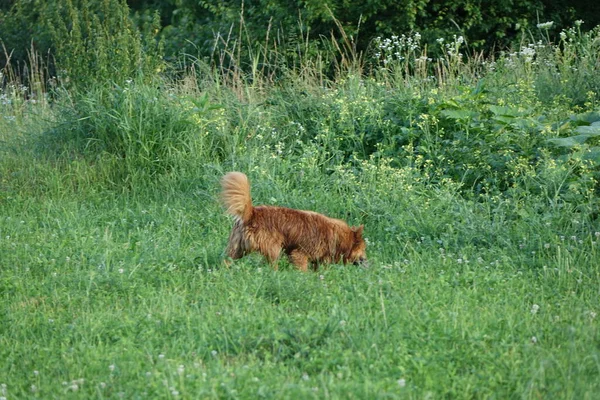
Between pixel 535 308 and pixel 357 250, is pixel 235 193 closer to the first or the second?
pixel 357 250

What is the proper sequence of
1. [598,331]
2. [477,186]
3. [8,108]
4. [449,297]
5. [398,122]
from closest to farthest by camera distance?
1. [598,331]
2. [449,297]
3. [477,186]
4. [398,122]
5. [8,108]

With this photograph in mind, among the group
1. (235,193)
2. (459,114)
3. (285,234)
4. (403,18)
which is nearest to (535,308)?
(285,234)

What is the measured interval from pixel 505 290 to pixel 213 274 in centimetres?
191

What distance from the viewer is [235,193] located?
6.06 metres

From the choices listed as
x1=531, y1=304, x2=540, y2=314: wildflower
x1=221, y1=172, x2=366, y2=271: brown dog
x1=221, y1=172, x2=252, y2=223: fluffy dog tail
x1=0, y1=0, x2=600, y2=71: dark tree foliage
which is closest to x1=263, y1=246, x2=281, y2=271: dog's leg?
x1=221, y1=172, x2=366, y2=271: brown dog

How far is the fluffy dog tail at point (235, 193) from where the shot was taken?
604cm

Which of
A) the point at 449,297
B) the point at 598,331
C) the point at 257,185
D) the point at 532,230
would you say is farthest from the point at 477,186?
the point at 598,331

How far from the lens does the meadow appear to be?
4.43 meters

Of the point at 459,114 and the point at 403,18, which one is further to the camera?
the point at 403,18

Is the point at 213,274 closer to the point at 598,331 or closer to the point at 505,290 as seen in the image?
the point at 505,290

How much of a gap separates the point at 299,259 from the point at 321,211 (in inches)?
63.1

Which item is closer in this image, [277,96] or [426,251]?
[426,251]

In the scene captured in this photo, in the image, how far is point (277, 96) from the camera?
10078mm

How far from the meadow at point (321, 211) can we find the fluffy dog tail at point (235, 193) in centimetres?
39
